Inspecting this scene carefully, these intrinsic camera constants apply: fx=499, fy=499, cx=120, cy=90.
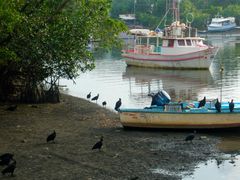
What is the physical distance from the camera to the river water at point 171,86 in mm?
19484

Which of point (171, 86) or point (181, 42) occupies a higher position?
point (181, 42)

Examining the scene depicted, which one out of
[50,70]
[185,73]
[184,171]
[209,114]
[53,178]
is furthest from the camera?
[185,73]

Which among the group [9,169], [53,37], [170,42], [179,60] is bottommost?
[9,169]

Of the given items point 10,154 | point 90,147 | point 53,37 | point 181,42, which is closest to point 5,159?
point 10,154

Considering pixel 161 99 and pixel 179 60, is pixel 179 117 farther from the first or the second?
pixel 179 60

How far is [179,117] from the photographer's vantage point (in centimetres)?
2130

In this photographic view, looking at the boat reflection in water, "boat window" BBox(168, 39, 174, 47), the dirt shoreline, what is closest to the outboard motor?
the dirt shoreline

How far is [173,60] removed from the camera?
177 ft

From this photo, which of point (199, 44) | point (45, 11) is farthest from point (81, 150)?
point (199, 44)

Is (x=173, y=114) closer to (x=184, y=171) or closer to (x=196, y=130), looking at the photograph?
Result: (x=196, y=130)

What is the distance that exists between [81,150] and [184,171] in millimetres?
3839

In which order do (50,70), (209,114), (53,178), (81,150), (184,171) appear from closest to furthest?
(53,178), (184,171), (81,150), (209,114), (50,70)

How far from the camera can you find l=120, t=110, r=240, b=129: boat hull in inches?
835

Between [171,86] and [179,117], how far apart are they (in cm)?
1999
